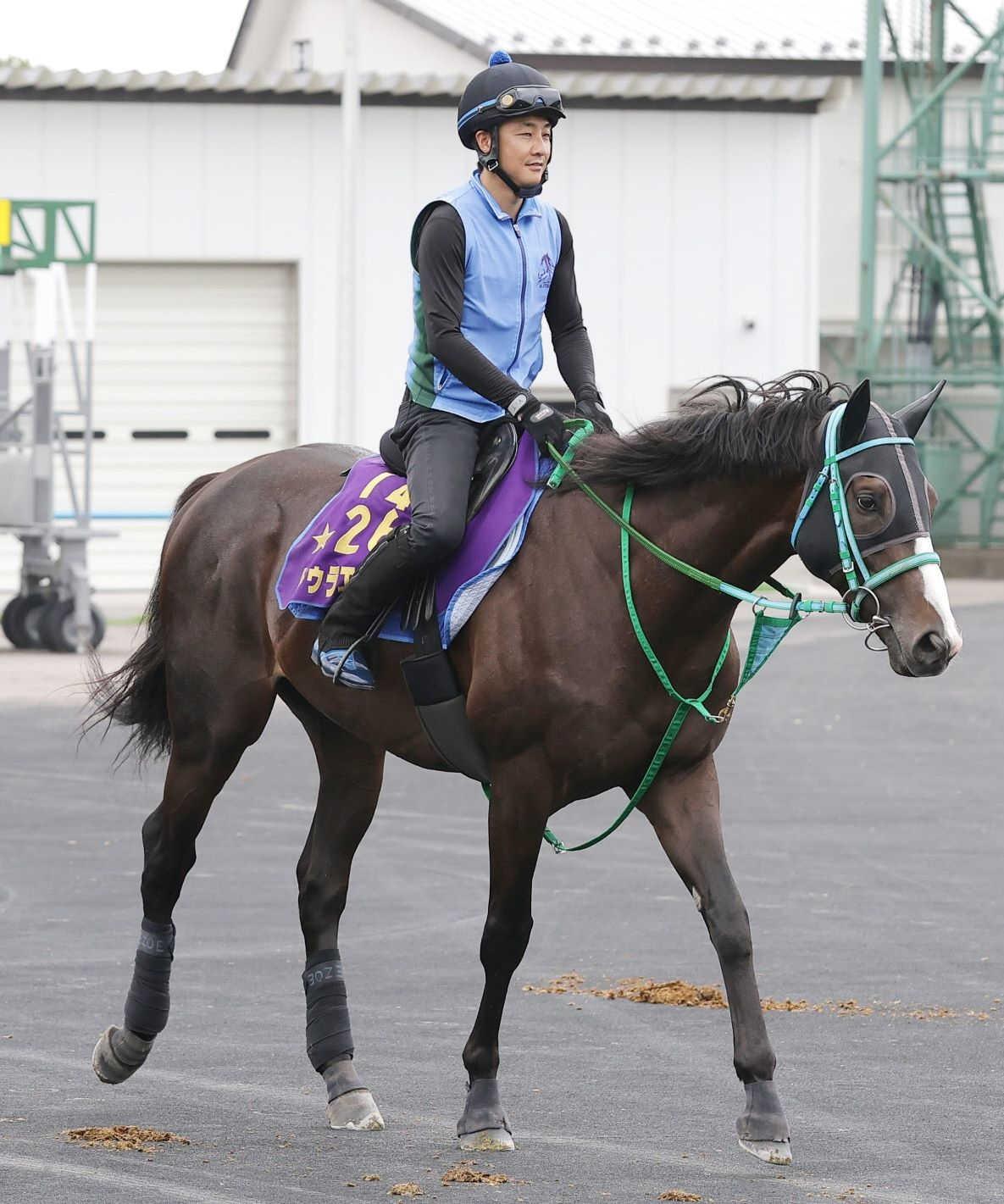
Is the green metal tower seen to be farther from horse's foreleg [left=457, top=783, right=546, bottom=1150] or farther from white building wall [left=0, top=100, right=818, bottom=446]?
horse's foreleg [left=457, top=783, right=546, bottom=1150]

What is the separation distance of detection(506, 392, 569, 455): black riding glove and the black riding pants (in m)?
0.19

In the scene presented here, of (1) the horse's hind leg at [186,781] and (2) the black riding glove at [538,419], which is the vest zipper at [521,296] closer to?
(2) the black riding glove at [538,419]

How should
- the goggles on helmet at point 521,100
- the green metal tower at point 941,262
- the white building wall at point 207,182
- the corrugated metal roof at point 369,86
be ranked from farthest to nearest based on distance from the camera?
the green metal tower at point 941,262, the white building wall at point 207,182, the corrugated metal roof at point 369,86, the goggles on helmet at point 521,100

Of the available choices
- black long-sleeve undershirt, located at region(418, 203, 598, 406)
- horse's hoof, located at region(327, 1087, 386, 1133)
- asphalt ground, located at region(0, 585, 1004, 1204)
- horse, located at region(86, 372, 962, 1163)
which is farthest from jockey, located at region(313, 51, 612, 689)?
asphalt ground, located at region(0, 585, 1004, 1204)

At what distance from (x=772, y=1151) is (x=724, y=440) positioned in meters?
1.82

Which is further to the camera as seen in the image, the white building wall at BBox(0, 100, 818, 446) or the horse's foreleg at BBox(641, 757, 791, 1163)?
the white building wall at BBox(0, 100, 818, 446)

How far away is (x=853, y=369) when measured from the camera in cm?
3147

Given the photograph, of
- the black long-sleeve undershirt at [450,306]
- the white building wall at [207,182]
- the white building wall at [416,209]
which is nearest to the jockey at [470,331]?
the black long-sleeve undershirt at [450,306]

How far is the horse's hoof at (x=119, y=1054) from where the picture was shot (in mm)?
6441

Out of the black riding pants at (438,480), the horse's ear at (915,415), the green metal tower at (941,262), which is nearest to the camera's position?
the horse's ear at (915,415)

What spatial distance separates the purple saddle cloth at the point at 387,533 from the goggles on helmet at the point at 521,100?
908 millimetres

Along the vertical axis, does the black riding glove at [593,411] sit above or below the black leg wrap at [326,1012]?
above

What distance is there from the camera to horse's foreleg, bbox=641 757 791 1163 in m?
5.62

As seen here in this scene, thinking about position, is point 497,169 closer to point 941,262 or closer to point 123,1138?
point 123,1138
